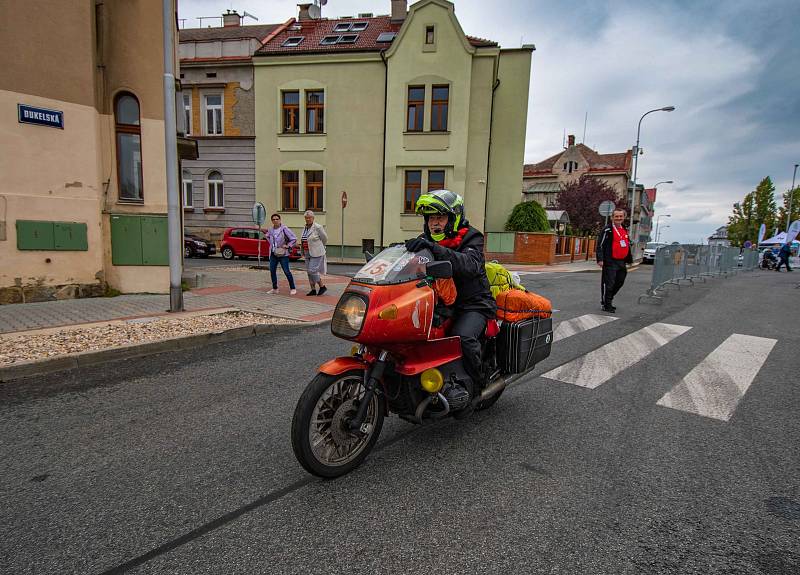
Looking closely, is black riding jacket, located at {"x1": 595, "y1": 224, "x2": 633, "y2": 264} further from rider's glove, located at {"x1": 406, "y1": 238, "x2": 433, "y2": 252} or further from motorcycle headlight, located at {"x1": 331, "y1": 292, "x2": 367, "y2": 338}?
motorcycle headlight, located at {"x1": 331, "y1": 292, "x2": 367, "y2": 338}

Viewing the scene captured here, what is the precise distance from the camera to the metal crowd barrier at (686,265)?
10930mm

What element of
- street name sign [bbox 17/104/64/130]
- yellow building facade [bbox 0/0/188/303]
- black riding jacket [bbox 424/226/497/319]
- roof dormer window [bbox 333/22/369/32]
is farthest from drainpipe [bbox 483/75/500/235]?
black riding jacket [bbox 424/226/497/319]

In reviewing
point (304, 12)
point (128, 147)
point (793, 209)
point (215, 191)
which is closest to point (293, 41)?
point (304, 12)

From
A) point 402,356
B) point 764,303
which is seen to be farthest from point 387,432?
point 764,303

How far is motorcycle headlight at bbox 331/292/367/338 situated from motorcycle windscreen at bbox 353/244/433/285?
0.47 ft

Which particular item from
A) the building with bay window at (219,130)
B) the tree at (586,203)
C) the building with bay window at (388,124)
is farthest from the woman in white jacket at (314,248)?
the tree at (586,203)

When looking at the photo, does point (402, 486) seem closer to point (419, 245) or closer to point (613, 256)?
point (419, 245)

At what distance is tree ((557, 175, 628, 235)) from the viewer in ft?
148

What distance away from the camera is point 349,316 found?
8.78ft

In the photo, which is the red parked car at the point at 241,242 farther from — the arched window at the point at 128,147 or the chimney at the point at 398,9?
the chimney at the point at 398,9

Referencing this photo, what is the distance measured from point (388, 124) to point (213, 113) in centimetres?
1007

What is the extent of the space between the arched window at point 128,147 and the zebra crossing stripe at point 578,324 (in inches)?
338

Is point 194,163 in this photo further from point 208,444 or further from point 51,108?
point 208,444

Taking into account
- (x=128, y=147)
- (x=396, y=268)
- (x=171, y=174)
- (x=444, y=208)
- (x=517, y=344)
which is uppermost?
(x=128, y=147)
